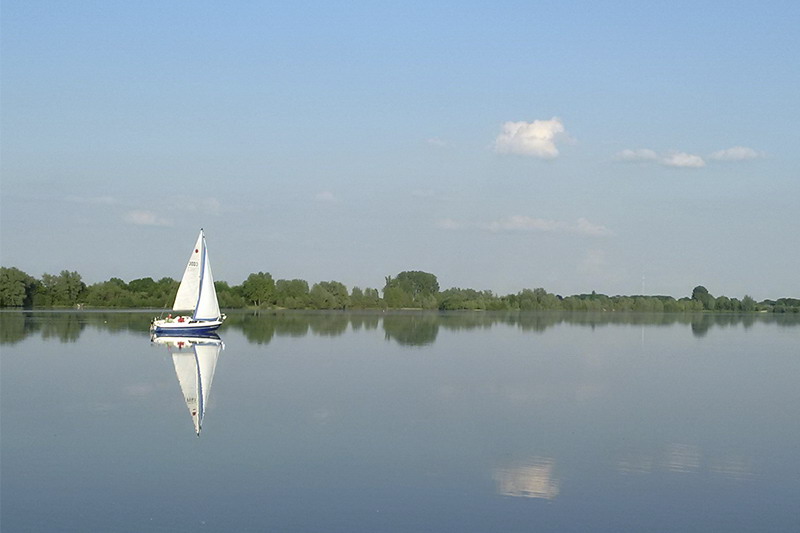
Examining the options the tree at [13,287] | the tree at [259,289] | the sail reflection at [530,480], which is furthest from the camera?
the tree at [259,289]

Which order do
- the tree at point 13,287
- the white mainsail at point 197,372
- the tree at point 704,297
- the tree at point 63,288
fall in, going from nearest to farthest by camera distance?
1. the white mainsail at point 197,372
2. the tree at point 13,287
3. the tree at point 63,288
4. the tree at point 704,297

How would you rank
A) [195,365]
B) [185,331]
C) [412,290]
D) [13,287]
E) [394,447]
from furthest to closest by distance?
[412,290] < [13,287] < [185,331] < [195,365] < [394,447]

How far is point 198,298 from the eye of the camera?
119 feet

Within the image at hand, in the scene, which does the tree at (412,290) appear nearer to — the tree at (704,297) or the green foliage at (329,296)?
the green foliage at (329,296)

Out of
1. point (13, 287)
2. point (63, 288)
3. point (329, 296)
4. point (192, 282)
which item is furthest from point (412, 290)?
point (192, 282)

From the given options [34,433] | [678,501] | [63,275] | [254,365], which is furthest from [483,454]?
[63,275]

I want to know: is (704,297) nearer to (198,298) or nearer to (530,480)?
(198,298)

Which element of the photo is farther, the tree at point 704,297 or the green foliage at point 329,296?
the tree at point 704,297

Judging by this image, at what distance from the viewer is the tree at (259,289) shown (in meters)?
88.4

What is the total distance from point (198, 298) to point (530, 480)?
27.8 meters

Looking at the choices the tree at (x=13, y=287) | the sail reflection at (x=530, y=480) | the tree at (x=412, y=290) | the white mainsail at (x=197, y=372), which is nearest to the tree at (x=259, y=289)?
the tree at (x=412, y=290)

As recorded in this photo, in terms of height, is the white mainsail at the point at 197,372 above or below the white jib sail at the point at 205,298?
below

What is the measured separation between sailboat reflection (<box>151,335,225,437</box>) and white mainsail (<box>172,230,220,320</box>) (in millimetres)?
1299

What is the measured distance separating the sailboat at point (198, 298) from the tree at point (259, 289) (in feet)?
168
